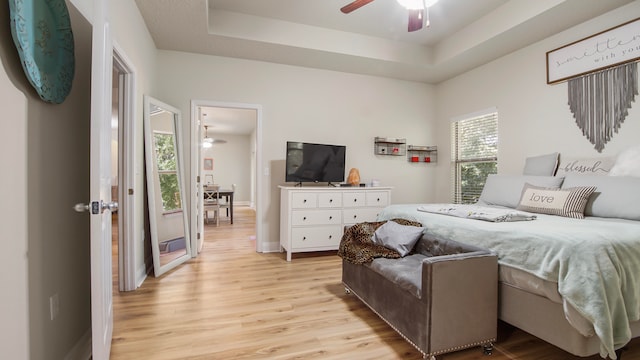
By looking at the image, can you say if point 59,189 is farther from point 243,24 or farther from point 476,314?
point 243,24

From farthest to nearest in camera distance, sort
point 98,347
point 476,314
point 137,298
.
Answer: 1. point 137,298
2. point 476,314
3. point 98,347

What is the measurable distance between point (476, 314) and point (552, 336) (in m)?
0.36

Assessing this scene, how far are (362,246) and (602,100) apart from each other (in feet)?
9.01

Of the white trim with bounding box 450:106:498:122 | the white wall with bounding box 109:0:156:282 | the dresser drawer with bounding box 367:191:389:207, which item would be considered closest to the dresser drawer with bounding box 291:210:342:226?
the dresser drawer with bounding box 367:191:389:207

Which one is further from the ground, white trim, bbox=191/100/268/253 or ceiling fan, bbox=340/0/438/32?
ceiling fan, bbox=340/0/438/32

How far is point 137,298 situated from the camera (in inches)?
102

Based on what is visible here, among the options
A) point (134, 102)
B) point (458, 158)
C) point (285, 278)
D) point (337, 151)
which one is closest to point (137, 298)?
point (285, 278)

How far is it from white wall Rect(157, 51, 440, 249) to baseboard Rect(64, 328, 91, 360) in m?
2.45

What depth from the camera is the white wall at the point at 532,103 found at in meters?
2.89

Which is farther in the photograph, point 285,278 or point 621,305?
point 285,278

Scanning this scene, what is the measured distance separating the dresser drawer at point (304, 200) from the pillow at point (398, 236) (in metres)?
1.39

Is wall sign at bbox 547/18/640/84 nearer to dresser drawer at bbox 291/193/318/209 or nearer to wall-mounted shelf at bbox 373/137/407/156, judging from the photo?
wall-mounted shelf at bbox 373/137/407/156

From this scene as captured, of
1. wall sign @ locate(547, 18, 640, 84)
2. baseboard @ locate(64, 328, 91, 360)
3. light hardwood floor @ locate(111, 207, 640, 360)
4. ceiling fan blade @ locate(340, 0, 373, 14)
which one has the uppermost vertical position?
ceiling fan blade @ locate(340, 0, 373, 14)

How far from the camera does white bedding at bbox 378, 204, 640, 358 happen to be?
4.63 feet
